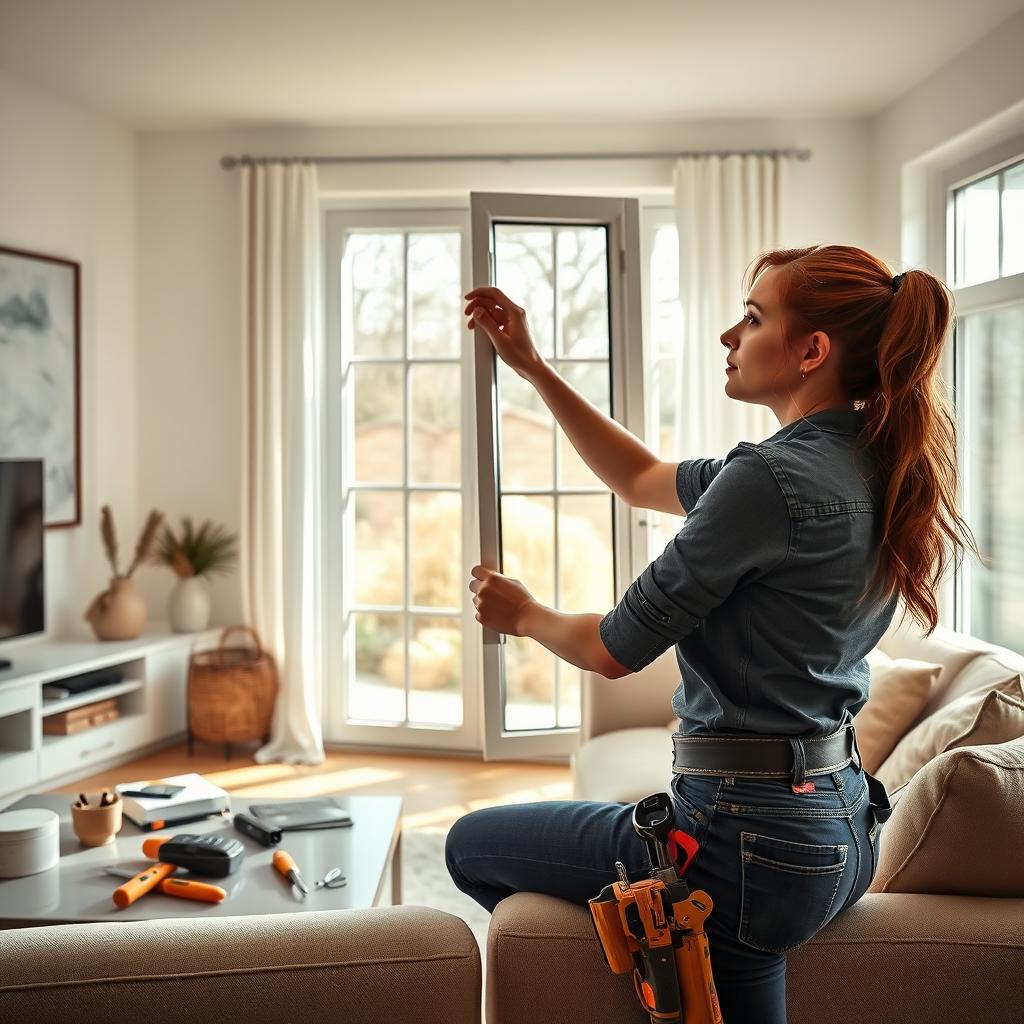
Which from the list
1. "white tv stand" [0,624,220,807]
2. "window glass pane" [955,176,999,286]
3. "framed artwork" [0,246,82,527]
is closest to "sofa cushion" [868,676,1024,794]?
"window glass pane" [955,176,999,286]

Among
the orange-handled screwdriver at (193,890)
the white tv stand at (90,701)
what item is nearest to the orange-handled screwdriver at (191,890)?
the orange-handled screwdriver at (193,890)

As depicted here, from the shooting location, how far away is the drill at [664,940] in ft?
3.86

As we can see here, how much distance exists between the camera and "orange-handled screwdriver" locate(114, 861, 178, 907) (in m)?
1.86

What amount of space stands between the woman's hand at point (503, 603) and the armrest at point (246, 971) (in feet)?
1.64

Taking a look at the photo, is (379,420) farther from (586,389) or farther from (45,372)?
(586,389)

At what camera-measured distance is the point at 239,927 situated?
1.12m

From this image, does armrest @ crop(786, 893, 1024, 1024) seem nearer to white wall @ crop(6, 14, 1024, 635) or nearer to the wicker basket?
white wall @ crop(6, 14, 1024, 635)

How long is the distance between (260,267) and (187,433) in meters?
0.84

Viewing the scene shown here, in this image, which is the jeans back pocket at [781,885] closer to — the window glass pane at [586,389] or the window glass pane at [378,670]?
the window glass pane at [586,389]

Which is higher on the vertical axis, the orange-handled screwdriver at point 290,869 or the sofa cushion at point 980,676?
the sofa cushion at point 980,676

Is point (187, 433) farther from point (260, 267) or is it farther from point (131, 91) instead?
point (131, 91)

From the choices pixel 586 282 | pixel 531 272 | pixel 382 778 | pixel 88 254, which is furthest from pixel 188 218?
pixel 586 282

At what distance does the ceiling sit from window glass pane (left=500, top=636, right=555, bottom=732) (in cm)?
213

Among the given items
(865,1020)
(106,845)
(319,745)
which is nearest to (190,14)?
(106,845)
